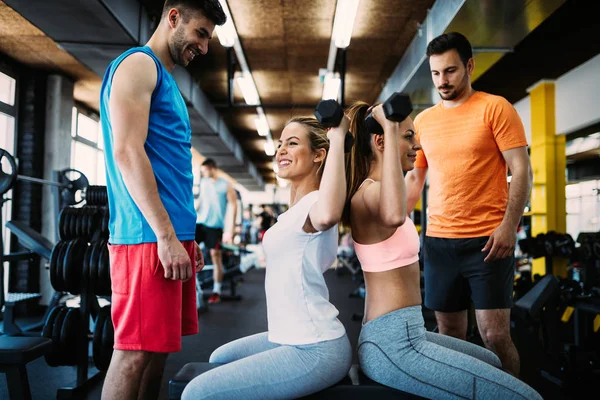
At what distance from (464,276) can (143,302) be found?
112 centimetres

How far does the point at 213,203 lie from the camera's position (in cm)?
484

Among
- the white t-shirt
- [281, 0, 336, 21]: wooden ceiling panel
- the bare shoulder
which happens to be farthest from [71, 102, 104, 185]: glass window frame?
the white t-shirt

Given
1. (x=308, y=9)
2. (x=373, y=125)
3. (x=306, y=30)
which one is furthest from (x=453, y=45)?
(x=306, y=30)

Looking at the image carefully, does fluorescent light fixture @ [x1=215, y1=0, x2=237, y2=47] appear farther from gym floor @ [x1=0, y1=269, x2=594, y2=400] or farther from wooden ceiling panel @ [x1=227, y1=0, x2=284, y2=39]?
gym floor @ [x1=0, y1=269, x2=594, y2=400]

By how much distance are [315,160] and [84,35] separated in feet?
10.9

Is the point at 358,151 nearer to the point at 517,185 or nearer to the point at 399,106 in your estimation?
the point at 399,106

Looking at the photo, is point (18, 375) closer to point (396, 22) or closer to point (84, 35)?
point (84, 35)

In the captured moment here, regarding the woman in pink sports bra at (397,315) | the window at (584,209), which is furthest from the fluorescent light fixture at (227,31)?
→ the window at (584,209)

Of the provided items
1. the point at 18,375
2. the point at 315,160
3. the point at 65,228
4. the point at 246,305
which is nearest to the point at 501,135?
the point at 315,160

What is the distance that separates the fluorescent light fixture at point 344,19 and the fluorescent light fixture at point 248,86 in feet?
5.68

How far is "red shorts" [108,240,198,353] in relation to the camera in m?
1.19

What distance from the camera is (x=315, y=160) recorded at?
4.39 ft

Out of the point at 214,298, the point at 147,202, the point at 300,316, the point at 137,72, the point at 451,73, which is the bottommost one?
the point at 214,298

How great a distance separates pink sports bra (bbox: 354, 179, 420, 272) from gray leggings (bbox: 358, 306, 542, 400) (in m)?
0.12
